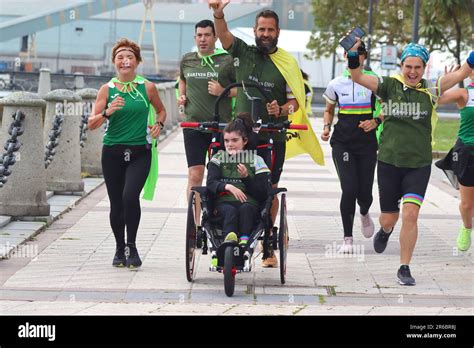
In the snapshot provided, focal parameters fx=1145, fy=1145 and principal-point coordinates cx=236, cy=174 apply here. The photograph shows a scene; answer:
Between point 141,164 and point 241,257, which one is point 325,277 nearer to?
point 241,257

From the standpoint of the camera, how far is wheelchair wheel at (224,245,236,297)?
26.4 feet

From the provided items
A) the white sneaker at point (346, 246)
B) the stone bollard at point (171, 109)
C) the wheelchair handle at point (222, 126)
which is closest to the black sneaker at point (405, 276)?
the wheelchair handle at point (222, 126)

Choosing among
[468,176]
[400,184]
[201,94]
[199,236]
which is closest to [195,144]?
[201,94]

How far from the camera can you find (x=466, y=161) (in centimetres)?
1036

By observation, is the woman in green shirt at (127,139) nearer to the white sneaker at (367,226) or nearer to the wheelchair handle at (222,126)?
the wheelchair handle at (222,126)

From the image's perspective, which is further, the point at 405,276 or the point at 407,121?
the point at 407,121

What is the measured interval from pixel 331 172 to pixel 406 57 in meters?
9.76

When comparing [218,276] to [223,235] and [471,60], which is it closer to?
[223,235]

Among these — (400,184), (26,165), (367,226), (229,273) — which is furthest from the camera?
(26,165)

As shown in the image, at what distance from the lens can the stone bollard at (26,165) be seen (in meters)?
11.1

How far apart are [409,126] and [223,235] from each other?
175cm

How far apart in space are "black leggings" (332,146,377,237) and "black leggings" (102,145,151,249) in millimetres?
1980

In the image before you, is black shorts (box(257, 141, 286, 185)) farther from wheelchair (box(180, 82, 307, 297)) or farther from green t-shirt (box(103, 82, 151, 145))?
green t-shirt (box(103, 82, 151, 145))

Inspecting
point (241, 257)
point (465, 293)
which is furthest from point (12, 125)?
point (465, 293)
